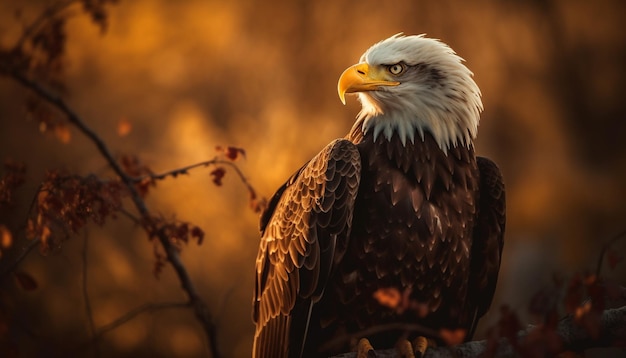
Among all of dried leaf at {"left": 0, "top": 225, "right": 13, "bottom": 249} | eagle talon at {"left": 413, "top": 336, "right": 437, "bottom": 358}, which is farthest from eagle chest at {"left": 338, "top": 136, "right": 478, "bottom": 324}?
dried leaf at {"left": 0, "top": 225, "right": 13, "bottom": 249}

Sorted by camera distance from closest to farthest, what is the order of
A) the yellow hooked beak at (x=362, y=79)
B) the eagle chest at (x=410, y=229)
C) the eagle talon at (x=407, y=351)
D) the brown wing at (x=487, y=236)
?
the eagle talon at (x=407, y=351)
the eagle chest at (x=410, y=229)
the yellow hooked beak at (x=362, y=79)
the brown wing at (x=487, y=236)

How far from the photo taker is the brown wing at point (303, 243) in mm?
3760

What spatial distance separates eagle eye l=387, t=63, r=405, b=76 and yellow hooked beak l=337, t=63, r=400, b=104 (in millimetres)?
30

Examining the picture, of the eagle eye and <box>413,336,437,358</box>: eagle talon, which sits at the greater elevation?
the eagle eye

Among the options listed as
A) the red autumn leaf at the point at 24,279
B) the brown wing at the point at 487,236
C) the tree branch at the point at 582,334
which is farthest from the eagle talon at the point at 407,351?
the red autumn leaf at the point at 24,279

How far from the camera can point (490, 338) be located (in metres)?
2.77

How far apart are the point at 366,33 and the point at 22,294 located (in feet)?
15.8

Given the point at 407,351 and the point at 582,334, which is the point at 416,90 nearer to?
the point at 407,351

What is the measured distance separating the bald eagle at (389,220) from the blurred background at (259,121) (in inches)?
177

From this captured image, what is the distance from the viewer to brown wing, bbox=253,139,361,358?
12.3 feet

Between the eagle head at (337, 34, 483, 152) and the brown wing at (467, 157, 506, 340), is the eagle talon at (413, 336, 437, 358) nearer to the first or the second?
the brown wing at (467, 157, 506, 340)

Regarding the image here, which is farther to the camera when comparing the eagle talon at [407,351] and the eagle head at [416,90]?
the eagle head at [416,90]

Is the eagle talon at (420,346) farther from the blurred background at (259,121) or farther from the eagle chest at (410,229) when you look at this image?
the blurred background at (259,121)

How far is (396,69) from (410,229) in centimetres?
84
